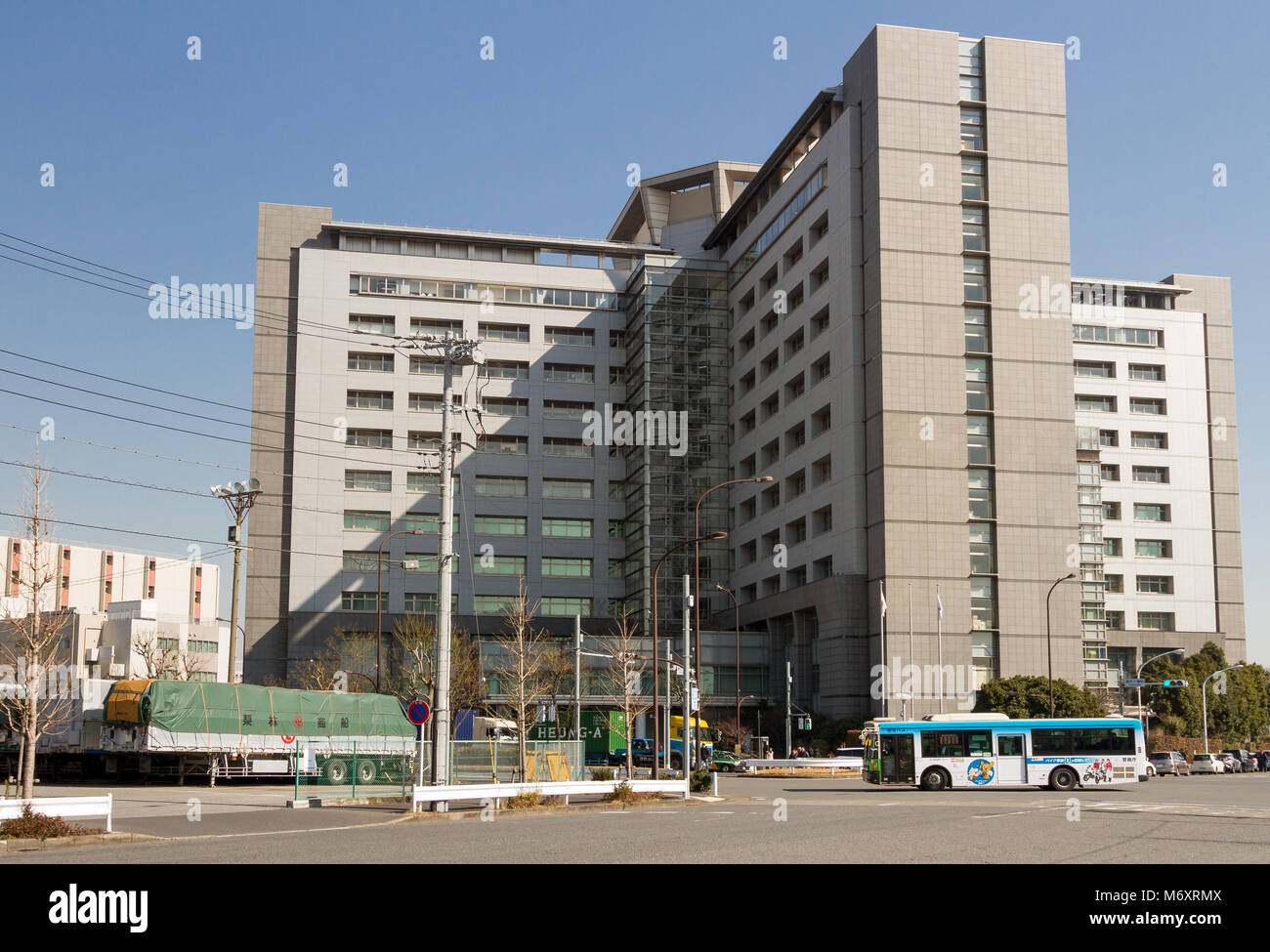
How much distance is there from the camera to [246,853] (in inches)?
730

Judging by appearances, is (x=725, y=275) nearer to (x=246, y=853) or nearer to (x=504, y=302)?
(x=504, y=302)

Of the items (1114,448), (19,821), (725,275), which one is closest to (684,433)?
(725,275)

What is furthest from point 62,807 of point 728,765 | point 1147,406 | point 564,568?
point 1147,406

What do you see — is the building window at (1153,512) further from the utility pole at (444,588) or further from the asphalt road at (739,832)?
the utility pole at (444,588)

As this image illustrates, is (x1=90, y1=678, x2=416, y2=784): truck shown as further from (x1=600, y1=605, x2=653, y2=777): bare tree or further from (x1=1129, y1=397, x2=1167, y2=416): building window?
(x1=1129, y1=397, x2=1167, y2=416): building window

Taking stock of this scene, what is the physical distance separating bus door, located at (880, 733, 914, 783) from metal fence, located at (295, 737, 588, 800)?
36.0ft

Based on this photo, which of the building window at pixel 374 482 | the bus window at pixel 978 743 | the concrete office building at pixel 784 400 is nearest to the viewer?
the bus window at pixel 978 743

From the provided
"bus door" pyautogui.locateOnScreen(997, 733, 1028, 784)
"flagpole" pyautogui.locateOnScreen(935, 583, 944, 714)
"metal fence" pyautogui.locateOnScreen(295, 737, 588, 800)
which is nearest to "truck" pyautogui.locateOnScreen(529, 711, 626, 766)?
"flagpole" pyautogui.locateOnScreen(935, 583, 944, 714)

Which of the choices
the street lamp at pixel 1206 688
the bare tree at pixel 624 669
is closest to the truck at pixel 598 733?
the bare tree at pixel 624 669

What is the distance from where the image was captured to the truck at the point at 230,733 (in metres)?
42.1

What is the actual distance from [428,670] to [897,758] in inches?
1407

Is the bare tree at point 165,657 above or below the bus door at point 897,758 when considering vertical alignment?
above

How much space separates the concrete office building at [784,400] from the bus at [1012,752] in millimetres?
28689
